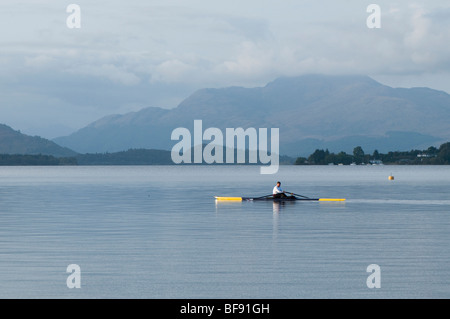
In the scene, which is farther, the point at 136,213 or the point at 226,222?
the point at 136,213

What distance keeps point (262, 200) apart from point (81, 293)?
1953 inches

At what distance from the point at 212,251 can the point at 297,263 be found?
5352 mm

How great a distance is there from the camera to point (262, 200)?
244ft

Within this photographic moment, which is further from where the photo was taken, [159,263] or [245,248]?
[245,248]

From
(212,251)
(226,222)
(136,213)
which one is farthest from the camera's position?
(136,213)

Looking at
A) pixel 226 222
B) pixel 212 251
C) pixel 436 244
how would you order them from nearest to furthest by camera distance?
pixel 212 251 → pixel 436 244 → pixel 226 222

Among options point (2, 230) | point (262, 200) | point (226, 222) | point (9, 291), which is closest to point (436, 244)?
point (226, 222)

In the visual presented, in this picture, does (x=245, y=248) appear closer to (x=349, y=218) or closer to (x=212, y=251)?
(x=212, y=251)

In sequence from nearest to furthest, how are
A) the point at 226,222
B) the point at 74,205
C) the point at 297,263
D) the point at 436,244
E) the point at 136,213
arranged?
the point at 297,263 → the point at 436,244 → the point at 226,222 → the point at 136,213 → the point at 74,205

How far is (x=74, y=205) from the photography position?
70.8 meters

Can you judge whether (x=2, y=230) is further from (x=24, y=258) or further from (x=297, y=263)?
(x=297, y=263)

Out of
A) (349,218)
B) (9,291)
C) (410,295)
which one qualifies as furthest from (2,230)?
(410,295)

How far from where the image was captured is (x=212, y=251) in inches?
1401

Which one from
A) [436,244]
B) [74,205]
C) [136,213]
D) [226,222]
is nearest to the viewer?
[436,244]
